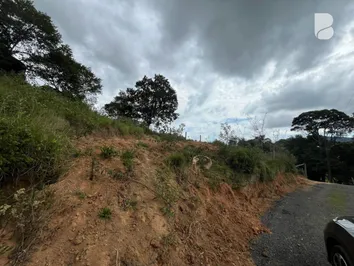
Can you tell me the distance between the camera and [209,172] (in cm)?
497

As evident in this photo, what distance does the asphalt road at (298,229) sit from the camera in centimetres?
309

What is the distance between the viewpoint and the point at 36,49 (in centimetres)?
1139

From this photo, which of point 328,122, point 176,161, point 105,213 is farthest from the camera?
point 328,122

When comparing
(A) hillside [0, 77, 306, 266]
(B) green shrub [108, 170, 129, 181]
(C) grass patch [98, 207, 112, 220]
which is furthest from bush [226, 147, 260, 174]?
(C) grass patch [98, 207, 112, 220]

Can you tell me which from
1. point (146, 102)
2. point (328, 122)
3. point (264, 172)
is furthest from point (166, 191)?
point (328, 122)

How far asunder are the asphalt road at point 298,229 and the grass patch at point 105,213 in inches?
94.3

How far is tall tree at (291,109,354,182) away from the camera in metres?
24.4

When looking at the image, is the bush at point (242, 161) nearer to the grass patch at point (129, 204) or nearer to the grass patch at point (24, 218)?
the grass patch at point (129, 204)

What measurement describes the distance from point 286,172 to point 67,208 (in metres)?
9.64

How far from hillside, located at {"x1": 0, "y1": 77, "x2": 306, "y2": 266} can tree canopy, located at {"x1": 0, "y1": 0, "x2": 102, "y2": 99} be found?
23.9 ft

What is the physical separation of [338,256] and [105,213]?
2999 mm

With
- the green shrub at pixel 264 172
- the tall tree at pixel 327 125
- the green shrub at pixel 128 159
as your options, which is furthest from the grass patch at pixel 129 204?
the tall tree at pixel 327 125

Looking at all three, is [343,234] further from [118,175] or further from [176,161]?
[118,175]

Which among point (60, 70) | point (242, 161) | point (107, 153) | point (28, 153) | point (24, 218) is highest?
point (60, 70)
